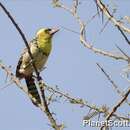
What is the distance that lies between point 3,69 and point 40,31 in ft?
11.7

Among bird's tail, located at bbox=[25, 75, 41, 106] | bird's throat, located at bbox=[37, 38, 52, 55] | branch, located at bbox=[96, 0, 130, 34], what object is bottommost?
bird's tail, located at bbox=[25, 75, 41, 106]

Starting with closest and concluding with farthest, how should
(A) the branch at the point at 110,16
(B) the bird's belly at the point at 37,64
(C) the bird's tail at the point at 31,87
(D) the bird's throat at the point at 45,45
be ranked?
1. (A) the branch at the point at 110,16
2. (C) the bird's tail at the point at 31,87
3. (B) the bird's belly at the point at 37,64
4. (D) the bird's throat at the point at 45,45

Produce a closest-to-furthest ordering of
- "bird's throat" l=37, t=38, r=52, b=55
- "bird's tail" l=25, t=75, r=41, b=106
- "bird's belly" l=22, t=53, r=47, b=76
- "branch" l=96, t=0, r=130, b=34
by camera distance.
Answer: "branch" l=96, t=0, r=130, b=34
"bird's tail" l=25, t=75, r=41, b=106
"bird's belly" l=22, t=53, r=47, b=76
"bird's throat" l=37, t=38, r=52, b=55

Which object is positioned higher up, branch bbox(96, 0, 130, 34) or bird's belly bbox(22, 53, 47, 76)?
branch bbox(96, 0, 130, 34)

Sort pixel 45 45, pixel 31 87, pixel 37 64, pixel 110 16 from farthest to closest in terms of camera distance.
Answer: pixel 45 45
pixel 37 64
pixel 31 87
pixel 110 16

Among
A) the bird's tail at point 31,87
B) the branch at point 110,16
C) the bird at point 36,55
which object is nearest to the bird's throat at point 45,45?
the bird at point 36,55

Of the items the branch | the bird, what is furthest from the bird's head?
the branch

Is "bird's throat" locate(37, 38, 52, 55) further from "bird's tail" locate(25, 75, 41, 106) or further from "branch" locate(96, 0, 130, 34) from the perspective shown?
"branch" locate(96, 0, 130, 34)

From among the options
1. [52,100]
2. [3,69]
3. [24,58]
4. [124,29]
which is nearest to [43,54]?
[24,58]

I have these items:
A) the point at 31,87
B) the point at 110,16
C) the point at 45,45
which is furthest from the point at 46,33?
the point at 110,16

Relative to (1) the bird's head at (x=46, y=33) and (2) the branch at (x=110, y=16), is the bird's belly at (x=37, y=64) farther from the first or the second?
(2) the branch at (x=110, y=16)

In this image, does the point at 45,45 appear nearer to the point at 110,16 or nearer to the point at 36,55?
the point at 36,55

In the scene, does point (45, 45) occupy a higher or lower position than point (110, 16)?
lower

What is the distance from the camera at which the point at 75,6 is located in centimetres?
321
